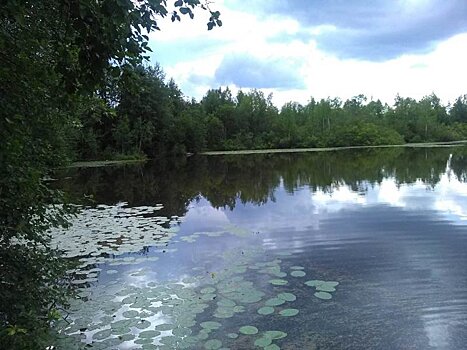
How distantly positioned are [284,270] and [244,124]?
209 feet

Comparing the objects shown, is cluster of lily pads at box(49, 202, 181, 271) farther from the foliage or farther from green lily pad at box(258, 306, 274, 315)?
the foliage

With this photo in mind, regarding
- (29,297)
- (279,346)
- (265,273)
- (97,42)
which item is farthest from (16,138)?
(265,273)

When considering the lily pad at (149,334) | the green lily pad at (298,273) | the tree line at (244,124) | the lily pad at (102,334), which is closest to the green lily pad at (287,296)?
the green lily pad at (298,273)

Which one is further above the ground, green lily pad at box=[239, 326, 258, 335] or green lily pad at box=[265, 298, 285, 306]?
green lily pad at box=[265, 298, 285, 306]

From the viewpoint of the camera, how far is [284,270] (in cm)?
733

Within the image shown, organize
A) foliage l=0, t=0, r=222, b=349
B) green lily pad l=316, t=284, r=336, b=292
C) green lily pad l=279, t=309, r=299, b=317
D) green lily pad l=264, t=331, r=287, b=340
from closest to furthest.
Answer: foliage l=0, t=0, r=222, b=349 → green lily pad l=264, t=331, r=287, b=340 → green lily pad l=279, t=309, r=299, b=317 → green lily pad l=316, t=284, r=336, b=292

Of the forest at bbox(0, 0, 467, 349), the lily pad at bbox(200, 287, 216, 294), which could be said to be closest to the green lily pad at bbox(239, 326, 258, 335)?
the lily pad at bbox(200, 287, 216, 294)

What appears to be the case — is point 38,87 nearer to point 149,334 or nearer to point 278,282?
point 149,334

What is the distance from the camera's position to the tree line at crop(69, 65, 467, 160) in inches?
1891

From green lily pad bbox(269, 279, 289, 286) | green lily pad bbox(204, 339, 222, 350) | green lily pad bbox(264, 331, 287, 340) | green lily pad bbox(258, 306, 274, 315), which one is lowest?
green lily pad bbox(264, 331, 287, 340)

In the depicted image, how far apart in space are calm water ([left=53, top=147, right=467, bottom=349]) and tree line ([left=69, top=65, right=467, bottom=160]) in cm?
1876

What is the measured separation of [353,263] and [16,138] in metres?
6.33

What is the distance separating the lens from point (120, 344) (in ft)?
15.6

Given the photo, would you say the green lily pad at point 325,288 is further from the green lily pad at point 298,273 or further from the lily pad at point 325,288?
the green lily pad at point 298,273
